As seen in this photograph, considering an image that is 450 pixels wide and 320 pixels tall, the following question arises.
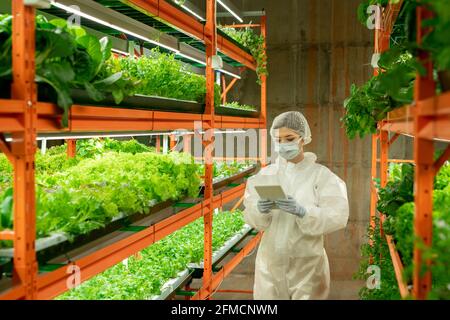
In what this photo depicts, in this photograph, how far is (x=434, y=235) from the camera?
6.47 feet

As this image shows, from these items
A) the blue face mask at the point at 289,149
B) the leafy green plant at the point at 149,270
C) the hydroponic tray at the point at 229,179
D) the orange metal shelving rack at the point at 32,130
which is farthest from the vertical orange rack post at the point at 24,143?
the hydroponic tray at the point at 229,179

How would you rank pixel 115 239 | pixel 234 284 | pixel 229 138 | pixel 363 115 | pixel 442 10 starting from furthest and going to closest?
pixel 229 138 < pixel 234 284 < pixel 363 115 < pixel 115 239 < pixel 442 10

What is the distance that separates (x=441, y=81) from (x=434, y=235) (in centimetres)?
54

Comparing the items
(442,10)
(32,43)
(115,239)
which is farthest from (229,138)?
(442,10)

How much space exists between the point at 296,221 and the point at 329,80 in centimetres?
629

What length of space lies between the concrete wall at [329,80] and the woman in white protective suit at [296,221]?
18.8 feet

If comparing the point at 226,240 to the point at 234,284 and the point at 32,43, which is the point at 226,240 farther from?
the point at 32,43

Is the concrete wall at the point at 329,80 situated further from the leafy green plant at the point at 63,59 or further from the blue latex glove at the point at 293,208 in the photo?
the leafy green plant at the point at 63,59

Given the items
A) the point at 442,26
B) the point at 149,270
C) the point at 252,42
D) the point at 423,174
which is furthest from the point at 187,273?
the point at 252,42

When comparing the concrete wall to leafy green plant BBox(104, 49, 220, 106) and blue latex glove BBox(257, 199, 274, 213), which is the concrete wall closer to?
leafy green plant BBox(104, 49, 220, 106)

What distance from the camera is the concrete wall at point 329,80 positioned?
9.89 meters

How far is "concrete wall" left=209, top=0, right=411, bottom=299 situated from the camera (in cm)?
989

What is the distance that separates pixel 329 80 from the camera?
10.0 metres

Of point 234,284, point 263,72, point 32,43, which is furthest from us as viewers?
point 234,284
